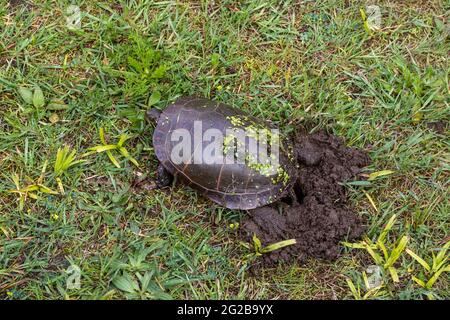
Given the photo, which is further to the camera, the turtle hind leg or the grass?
the turtle hind leg

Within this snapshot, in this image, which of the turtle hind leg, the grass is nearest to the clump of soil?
the grass

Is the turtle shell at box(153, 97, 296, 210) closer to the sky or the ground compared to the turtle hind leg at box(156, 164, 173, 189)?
closer to the sky

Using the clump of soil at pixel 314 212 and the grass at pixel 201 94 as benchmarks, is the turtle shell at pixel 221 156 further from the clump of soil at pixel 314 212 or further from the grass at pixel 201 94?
the grass at pixel 201 94

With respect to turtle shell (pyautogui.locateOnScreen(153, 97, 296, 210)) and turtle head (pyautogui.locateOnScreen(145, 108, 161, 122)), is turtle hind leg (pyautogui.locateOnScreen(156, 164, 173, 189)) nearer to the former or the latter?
turtle shell (pyautogui.locateOnScreen(153, 97, 296, 210))

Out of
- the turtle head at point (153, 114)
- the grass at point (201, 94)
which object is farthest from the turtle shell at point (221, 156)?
the grass at point (201, 94)

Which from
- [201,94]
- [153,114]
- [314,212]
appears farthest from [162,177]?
[314,212]
